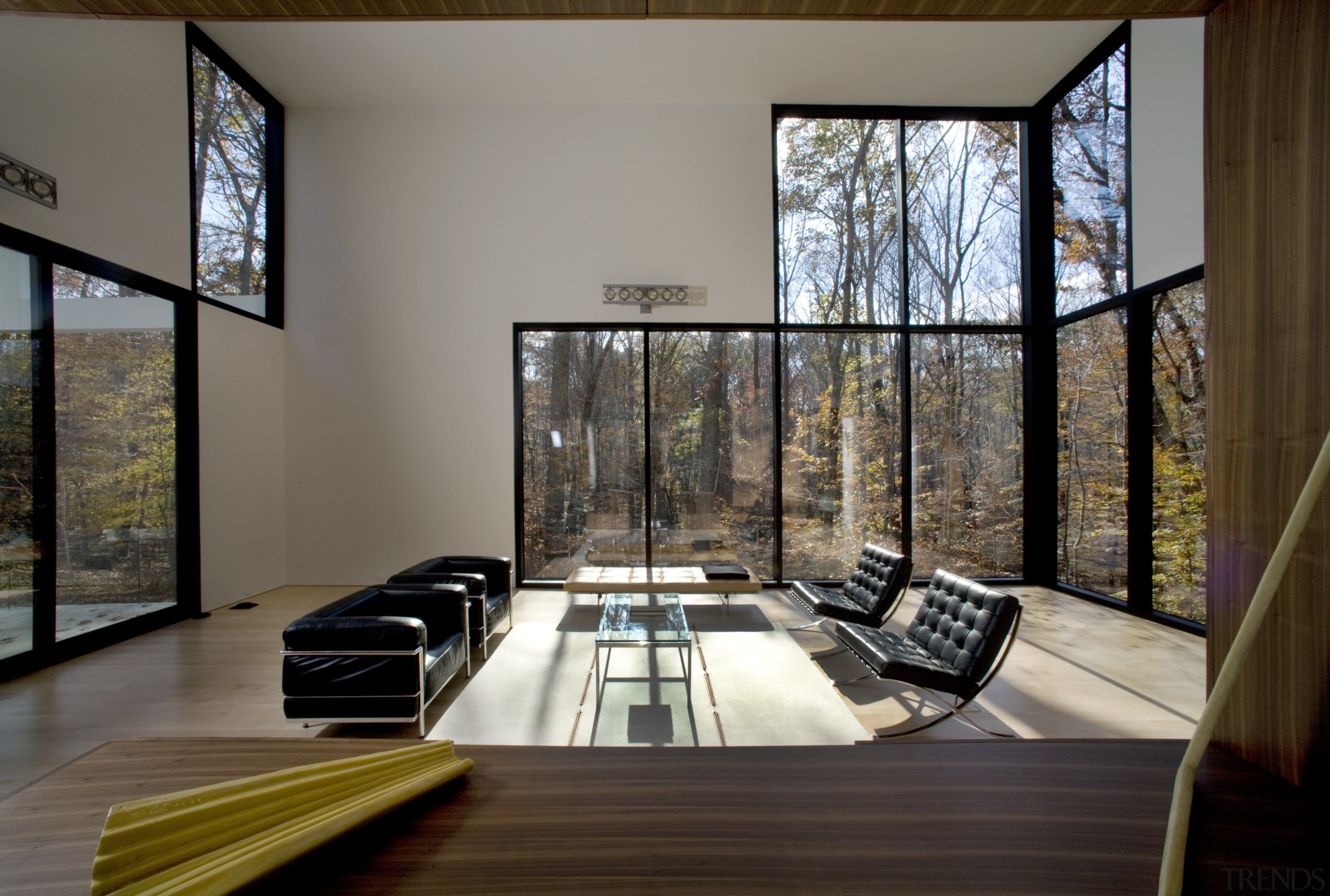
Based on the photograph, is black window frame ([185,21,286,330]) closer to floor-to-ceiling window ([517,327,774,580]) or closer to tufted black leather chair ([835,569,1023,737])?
floor-to-ceiling window ([517,327,774,580])

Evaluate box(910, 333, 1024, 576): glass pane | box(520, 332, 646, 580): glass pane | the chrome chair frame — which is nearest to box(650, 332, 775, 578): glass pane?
box(520, 332, 646, 580): glass pane

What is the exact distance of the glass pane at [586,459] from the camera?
19.0 ft

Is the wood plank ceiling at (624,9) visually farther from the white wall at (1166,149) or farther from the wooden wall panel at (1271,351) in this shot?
the white wall at (1166,149)

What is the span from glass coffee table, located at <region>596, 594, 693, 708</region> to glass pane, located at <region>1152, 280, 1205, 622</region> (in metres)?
4.02

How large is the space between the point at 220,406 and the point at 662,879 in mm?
6205

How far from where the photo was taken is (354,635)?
2639mm

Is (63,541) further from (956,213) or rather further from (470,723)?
(956,213)

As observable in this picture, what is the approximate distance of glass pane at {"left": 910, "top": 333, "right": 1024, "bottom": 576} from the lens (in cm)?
572

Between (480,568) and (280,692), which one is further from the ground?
(480,568)

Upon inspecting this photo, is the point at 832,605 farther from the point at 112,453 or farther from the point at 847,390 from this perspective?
the point at 112,453

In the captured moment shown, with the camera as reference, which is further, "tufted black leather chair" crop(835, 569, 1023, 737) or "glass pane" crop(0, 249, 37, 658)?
"glass pane" crop(0, 249, 37, 658)

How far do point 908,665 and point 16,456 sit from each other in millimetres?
5551

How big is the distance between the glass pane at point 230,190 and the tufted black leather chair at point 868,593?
5996mm

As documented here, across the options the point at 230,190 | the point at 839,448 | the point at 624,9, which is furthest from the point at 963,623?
the point at 230,190
